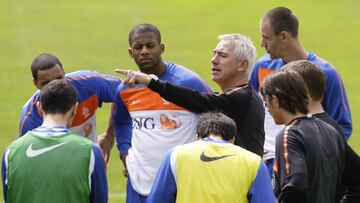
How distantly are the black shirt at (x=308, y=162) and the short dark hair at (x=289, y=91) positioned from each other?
0.09 m

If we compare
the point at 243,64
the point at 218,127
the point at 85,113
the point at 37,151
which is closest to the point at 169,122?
the point at 243,64

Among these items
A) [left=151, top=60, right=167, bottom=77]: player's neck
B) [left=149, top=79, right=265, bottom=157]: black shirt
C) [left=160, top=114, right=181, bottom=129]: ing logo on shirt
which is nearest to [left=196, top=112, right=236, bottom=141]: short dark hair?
[left=149, top=79, right=265, bottom=157]: black shirt

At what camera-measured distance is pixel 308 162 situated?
6.25 m

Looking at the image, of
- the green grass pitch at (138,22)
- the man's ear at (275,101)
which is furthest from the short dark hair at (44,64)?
the green grass pitch at (138,22)

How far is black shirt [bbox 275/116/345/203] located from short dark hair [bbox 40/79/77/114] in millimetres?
1424

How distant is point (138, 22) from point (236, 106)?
14851mm

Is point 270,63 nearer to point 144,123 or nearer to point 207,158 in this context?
point 144,123

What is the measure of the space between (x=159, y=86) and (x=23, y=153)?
1299mm

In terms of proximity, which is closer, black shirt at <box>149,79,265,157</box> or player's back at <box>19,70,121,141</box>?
black shirt at <box>149,79,265,157</box>

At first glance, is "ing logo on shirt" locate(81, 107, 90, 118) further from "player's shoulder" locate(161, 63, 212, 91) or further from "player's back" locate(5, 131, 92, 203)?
"player's back" locate(5, 131, 92, 203)

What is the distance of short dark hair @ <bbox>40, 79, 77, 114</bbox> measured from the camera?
6.56 meters

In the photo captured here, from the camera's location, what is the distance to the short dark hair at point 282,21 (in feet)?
28.5

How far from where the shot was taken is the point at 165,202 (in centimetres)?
643

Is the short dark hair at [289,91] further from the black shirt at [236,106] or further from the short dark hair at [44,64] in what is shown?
the short dark hair at [44,64]
